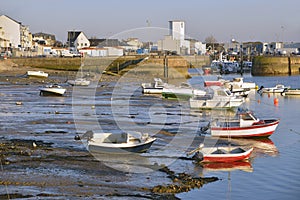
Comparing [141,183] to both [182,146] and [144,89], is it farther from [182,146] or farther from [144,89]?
[144,89]

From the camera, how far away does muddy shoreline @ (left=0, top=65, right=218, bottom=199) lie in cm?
1416

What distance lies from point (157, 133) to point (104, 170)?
28.3 feet

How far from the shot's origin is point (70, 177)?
15.8 metres

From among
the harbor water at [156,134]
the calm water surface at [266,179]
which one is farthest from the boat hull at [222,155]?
the calm water surface at [266,179]

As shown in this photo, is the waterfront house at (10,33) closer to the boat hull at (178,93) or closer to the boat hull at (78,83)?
the boat hull at (78,83)

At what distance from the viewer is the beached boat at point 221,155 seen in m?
18.8

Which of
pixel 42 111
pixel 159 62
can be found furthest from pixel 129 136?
pixel 159 62

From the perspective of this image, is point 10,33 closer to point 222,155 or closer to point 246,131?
point 246,131

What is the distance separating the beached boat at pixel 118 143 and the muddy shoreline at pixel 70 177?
Answer: 493 mm

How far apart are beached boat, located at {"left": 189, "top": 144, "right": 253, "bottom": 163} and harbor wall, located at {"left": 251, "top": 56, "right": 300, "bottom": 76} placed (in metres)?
68.6

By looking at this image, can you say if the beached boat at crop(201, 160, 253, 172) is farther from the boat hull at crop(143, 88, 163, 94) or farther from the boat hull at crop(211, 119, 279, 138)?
the boat hull at crop(143, 88, 163, 94)

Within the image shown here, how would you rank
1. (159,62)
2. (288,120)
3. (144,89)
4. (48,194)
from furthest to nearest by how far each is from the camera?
(159,62), (144,89), (288,120), (48,194)

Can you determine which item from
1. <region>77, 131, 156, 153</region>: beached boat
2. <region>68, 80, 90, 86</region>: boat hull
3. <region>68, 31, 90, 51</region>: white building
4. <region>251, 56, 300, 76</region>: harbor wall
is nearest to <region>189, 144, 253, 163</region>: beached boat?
<region>77, 131, 156, 153</region>: beached boat

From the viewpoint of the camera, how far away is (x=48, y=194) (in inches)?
543
